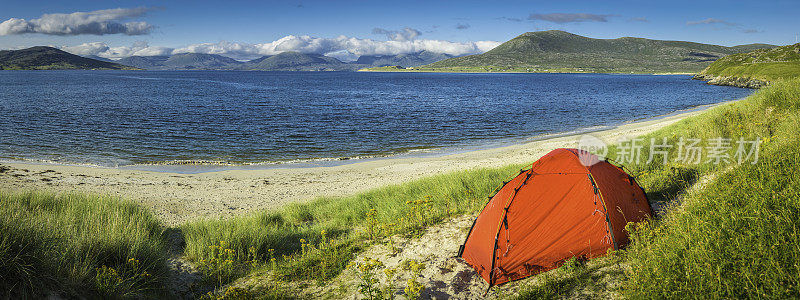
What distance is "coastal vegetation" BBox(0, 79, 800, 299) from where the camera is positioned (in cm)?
461

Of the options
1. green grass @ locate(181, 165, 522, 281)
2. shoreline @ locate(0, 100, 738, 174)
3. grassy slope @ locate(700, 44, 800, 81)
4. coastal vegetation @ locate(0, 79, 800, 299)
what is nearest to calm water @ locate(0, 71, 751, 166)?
shoreline @ locate(0, 100, 738, 174)

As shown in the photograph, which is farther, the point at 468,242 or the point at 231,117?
the point at 231,117

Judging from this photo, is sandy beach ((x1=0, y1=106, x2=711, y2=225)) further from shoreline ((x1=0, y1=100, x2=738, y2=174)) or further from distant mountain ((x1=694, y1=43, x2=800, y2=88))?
distant mountain ((x1=694, y1=43, x2=800, y2=88))

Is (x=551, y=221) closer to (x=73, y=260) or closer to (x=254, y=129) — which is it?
(x=73, y=260)

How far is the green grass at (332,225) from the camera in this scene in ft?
27.0

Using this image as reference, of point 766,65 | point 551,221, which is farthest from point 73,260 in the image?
point 766,65

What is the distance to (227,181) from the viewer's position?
18953 millimetres

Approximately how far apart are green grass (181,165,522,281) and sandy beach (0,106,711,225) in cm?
317

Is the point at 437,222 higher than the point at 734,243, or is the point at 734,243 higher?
the point at 734,243

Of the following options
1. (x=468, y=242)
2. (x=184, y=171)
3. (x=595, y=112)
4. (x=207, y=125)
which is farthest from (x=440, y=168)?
(x=595, y=112)

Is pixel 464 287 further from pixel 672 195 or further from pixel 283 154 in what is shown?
pixel 283 154

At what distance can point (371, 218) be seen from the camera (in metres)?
9.98

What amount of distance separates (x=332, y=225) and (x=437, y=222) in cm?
302

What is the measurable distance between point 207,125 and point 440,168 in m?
26.0
